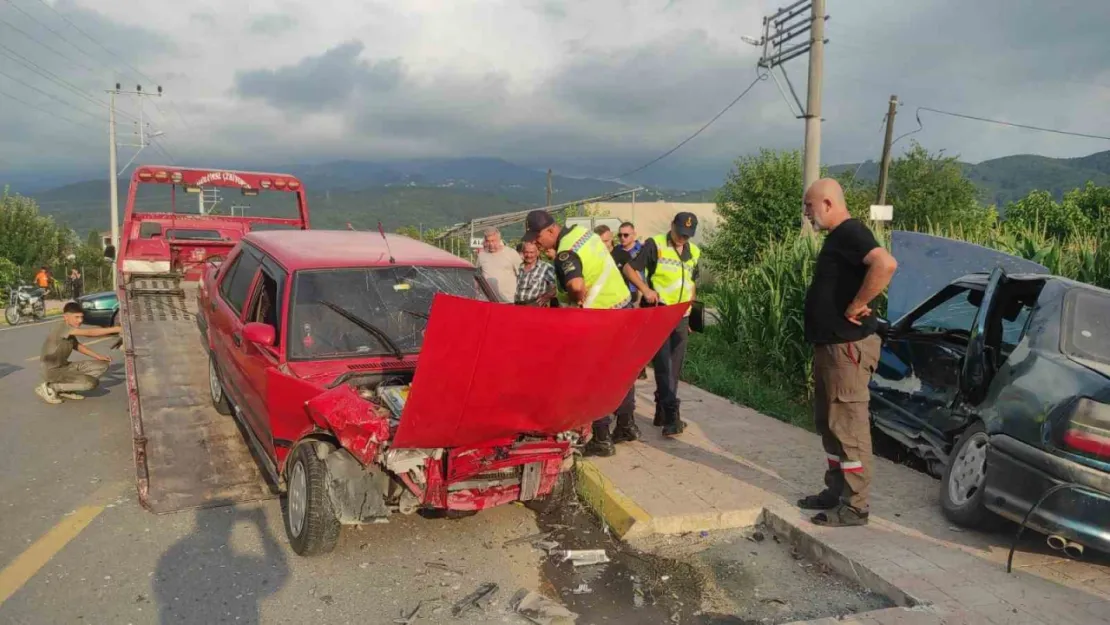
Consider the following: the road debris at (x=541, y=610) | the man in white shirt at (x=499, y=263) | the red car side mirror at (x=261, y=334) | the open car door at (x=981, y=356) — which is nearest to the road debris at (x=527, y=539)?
the road debris at (x=541, y=610)

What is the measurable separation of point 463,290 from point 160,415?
106 inches

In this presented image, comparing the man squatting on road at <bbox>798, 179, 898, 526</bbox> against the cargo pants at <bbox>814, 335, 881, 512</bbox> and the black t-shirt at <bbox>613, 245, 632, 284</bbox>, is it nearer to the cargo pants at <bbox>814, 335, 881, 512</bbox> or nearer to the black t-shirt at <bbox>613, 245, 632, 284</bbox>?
the cargo pants at <bbox>814, 335, 881, 512</bbox>

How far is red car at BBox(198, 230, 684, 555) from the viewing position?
11.2ft

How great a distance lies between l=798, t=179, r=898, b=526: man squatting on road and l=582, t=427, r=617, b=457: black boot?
1838mm

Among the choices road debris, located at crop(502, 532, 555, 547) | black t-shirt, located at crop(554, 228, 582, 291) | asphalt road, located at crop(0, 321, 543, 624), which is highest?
black t-shirt, located at crop(554, 228, 582, 291)

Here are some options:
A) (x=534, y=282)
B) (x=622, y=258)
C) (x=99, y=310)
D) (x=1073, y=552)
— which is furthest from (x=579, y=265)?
(x=99, y=310)

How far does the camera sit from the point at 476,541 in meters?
4.53

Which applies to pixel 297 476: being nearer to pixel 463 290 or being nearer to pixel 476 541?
pixel 476 541

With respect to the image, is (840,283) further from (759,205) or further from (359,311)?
(759,205)

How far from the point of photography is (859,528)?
171 inches

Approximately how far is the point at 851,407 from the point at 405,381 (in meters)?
2.66

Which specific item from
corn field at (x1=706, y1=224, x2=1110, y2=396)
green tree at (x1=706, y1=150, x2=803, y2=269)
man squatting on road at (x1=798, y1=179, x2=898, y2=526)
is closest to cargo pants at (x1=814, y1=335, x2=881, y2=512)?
man squatting on road at (x1=798, y1=179, x2=898, y2=526)

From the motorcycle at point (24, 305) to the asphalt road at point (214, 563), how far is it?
16153 millimetres

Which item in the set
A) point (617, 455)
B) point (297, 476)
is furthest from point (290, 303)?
point (617, 455)
